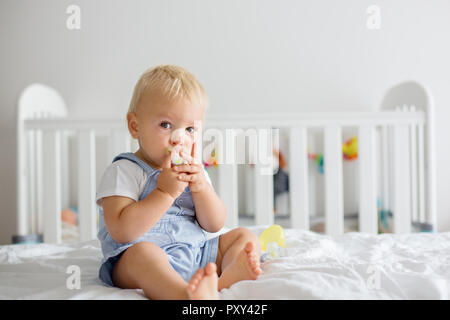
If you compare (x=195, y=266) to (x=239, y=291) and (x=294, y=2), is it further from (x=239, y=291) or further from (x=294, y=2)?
(x=294, y=2)

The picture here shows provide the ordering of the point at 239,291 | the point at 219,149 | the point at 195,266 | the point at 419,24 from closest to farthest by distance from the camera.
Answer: the point at 239,291, the point at 195,266, the point at 219,149, the point at 419,24

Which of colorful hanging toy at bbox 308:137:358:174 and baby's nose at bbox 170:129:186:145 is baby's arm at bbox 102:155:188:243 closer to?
baby's nose at bbox 170:129:186:145

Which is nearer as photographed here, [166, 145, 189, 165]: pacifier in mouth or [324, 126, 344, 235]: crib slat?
[166, 145, 189, 165]: pacifier in mouth

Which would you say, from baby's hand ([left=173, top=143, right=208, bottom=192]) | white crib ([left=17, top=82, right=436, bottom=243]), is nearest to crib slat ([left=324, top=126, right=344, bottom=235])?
white crib ([left=17, top=82, right=436, bottom=243])

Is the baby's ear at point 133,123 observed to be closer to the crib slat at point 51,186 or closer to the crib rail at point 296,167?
the crib rail at point 296,167

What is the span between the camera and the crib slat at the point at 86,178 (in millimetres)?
1523

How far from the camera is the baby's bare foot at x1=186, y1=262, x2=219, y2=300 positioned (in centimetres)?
61

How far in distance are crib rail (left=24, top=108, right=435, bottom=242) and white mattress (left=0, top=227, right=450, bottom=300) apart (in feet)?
1.21

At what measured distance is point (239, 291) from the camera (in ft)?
2.22

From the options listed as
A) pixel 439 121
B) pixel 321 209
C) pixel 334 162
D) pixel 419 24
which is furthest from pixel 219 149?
pixel 439 121

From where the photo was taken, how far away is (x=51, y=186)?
5.05 ft

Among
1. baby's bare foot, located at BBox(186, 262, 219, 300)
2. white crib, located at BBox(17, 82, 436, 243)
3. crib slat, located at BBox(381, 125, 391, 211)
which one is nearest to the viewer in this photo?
baby's bare foot, located at BBox(186, 262, 219, 300)

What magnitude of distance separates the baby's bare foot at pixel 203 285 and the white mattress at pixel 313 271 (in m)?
0.06

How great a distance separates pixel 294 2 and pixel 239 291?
4.00 feet
